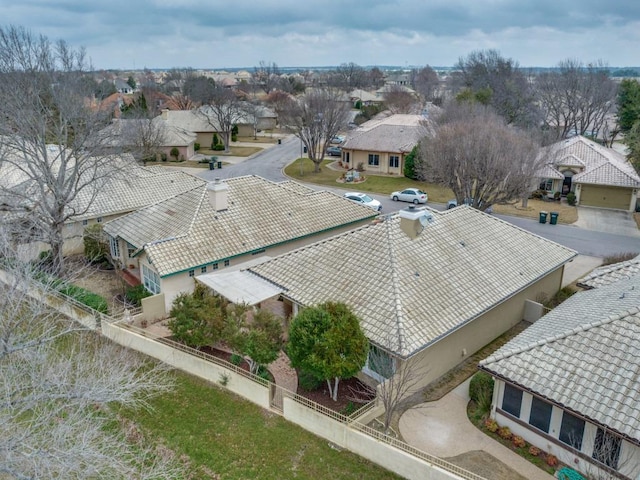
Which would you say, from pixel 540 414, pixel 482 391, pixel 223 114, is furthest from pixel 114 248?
pixel 223 114

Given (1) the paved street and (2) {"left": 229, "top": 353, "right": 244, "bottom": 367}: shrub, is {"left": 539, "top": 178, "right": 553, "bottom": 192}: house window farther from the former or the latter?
(2) {"left": 229, "top": 353, "right": 244, "bottom": 367}: shrub

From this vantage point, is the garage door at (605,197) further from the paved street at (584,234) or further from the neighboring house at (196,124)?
the neighboring house at (196,124)

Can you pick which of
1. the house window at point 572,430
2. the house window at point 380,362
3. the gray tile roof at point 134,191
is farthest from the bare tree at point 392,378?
the gray tile roof at point 134,191

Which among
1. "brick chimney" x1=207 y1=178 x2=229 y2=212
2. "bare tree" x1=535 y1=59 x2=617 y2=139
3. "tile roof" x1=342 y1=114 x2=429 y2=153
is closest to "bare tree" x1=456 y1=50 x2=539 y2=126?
"bare tree" x1=535 y1=59 x2=617 y2=139

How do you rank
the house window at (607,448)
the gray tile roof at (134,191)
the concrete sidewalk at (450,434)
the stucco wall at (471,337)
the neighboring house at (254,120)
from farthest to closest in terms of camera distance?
the neighboring house at (254,120) → the gray tile roof at (134,191) → the stucco wall at (471,337) → the concrete sidewalk at (450,434) → the house window at (607,448)

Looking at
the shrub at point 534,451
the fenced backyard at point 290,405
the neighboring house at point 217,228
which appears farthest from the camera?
the neighboring house at point 217,228

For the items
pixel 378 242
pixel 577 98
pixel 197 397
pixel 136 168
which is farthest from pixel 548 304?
pixel 577 98
